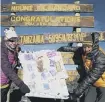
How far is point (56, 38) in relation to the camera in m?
11.0

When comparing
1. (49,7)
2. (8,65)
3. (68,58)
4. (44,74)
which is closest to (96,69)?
(44,74)

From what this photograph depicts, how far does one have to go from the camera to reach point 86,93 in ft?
29.9

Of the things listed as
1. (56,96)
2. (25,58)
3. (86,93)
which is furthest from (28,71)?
(86,93)

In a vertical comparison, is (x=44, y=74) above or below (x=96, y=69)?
below

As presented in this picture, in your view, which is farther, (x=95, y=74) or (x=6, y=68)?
(x=95, y=74)

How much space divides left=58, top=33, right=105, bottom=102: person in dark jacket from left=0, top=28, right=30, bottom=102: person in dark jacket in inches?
66.6

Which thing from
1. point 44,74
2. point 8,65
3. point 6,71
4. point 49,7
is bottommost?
point 44,74

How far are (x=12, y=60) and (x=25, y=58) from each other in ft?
5.03

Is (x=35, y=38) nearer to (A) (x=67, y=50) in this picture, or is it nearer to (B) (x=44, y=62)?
(A) (x=67, y=50)

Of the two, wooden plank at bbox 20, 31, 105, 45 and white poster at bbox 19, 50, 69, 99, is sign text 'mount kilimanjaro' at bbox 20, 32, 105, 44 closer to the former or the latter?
wooden plank at bbox 20, 31, 105, 45

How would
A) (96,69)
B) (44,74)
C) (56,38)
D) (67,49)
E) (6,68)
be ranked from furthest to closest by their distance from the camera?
(56,38) → (67,49) → (44,74) → (96,69) → (6,68)

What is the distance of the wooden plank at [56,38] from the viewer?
35.7 feet

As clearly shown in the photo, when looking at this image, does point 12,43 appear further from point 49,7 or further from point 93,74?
point 49,7

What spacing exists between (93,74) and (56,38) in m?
2.64
